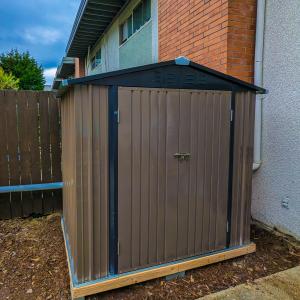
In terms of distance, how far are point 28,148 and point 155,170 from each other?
8.40 feet

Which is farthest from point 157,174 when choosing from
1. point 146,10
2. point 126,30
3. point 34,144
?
point 126,30

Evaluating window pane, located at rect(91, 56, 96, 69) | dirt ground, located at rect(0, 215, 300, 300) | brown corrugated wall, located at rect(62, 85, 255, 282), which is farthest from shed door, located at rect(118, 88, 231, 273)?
window pane, located at rect(91, 56, 96, 69)

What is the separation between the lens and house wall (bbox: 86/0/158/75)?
21.3 feet

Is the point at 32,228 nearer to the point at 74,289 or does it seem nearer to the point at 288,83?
the point at 74,289

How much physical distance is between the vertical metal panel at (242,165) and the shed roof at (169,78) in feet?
0.71

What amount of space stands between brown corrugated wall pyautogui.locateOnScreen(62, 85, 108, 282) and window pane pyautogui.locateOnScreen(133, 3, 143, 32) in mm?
5460

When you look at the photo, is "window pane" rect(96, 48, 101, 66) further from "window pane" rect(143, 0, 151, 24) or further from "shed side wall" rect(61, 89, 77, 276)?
"shed side wall" rect(61, 89, 77, 276)

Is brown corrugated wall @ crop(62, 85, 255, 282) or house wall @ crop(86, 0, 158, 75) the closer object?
brown corrugated wall @ crop(62, 85, 255, 282)

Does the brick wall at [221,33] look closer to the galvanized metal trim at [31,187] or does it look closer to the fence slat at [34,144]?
the fence slat at [34,144]

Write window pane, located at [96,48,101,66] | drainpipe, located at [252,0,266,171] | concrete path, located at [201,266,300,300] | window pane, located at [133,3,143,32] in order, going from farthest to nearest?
window pane, located at [96,48,101,66]
window pane, located at [133,3,143,32]
drainpipe, located at [252,0,266,171]
concrete path, located at [201,266,300,300]

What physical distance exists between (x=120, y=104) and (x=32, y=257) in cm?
208

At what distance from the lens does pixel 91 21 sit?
8.95 meters

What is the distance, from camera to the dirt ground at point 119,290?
271 cm

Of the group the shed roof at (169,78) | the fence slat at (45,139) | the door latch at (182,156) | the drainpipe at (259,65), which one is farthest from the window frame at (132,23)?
the door latch at (182,156)
